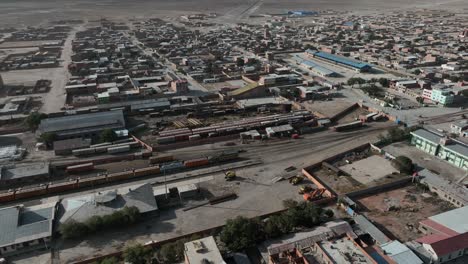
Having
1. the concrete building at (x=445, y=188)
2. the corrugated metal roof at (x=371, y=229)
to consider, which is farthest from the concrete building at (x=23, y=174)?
the concrete building at (x=445, y=188)

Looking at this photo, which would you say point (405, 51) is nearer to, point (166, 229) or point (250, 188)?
point (250, 188)

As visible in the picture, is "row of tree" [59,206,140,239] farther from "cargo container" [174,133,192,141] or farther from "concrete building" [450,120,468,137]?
"concrete building" [450,120,468,137]

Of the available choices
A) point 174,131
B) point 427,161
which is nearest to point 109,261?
point 174,131

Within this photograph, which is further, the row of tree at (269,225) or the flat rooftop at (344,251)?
the row of tree at (269,225)

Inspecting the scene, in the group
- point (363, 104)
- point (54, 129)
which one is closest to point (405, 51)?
point (363, 104)

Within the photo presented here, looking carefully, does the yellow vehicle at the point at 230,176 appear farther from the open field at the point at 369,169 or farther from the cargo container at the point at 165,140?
the open field at the point at 369,169

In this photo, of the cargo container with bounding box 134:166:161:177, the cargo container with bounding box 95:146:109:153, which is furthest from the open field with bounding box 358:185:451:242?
the cargo container with bounding box 95:146:109:153

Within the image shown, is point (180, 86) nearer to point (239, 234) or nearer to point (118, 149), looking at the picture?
point (118, 149)
